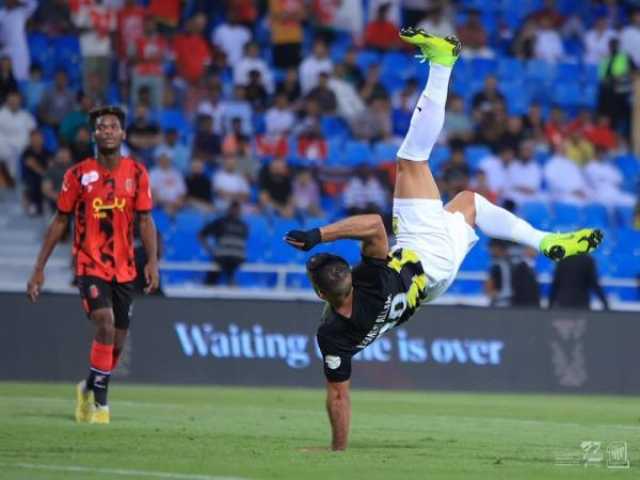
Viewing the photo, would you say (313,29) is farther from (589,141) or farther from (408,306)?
(408,306)

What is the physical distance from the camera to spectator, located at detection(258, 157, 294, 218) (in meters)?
25.0

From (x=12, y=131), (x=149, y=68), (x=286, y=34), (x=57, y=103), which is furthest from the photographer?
(x=286, y=34)

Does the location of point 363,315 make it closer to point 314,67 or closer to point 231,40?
point 314,67

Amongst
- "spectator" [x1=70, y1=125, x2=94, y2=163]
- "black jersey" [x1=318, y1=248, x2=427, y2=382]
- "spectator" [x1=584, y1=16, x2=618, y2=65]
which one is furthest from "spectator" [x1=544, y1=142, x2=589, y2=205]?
"black jersey" [x1=318, y1=248, x2=427, y2=382]

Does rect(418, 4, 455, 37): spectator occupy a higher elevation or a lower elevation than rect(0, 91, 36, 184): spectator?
higher

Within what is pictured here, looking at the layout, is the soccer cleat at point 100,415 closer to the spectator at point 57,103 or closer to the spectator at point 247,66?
the spectator at point 57,103

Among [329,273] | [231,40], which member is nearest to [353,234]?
[329,273]

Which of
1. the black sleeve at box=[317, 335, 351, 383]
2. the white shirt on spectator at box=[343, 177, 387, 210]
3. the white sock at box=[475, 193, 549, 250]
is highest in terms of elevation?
the white sock at box=[475, 193, 549, 250]

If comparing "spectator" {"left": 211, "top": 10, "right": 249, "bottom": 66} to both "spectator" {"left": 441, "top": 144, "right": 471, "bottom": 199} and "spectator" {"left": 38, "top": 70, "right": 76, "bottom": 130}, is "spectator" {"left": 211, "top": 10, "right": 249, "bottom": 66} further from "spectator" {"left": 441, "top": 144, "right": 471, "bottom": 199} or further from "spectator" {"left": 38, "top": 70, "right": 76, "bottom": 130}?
"spectator" {"left": 441, "top": 144, "right": 471, "bottom": 199}

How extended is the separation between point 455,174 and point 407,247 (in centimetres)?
1258

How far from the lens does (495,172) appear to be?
1043 inches

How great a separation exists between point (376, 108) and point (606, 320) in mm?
7083

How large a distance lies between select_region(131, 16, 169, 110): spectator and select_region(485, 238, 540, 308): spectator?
631 centimetres

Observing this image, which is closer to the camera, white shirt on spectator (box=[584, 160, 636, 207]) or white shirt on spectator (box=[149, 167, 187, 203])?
white shirt on spectator (box=[149, 167, 187, 203])
